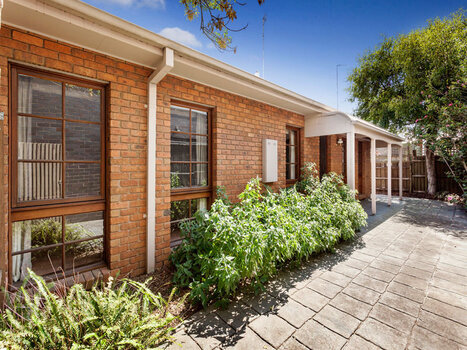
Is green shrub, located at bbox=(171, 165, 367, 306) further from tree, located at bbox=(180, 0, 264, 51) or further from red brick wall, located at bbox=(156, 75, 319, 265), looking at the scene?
tree, located at bbox=(180, 0, 264, 51)

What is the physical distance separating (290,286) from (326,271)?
0.73 meters

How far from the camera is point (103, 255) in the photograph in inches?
114

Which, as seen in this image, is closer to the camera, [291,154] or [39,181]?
[39,181]

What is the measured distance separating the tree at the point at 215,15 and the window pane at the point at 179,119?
173 centimetres

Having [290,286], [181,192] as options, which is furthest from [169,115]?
[290,286]

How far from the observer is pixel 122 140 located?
9.31ft

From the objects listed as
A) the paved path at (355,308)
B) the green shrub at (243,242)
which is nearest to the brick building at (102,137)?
the green shrub at (243,242)

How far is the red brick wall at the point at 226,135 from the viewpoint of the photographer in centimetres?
318

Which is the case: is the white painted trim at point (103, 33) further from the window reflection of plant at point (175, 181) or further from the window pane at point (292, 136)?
the window pane at point (292, 136)

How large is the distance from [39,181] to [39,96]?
99 centimetres

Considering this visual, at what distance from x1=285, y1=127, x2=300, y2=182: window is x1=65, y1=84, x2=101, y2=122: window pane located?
4.08 meters

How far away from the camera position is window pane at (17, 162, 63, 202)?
7.89 feet

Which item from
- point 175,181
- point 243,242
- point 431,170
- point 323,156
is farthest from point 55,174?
point 431,170

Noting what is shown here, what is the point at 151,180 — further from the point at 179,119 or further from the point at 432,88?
the point at 432,88
